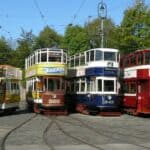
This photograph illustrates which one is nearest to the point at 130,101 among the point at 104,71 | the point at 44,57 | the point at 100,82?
the point at 100,82

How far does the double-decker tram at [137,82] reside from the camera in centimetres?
3562

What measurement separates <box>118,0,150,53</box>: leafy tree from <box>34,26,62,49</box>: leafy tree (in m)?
37.6

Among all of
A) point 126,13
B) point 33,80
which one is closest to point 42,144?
point 33,80

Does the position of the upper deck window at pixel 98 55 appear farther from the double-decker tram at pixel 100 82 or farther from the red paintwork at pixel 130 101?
the red paintwork at pixel 130 101

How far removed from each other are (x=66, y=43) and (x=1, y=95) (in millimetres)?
42185

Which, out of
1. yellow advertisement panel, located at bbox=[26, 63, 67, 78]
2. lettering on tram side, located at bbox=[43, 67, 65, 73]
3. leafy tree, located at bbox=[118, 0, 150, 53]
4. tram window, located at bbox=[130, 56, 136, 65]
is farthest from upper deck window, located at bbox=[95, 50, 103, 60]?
leafy tree, located at bbox=[118, 0, 150, 53]

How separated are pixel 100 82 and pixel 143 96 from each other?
3156mm

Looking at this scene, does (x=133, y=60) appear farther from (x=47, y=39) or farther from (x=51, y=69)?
(x=47, y=39)

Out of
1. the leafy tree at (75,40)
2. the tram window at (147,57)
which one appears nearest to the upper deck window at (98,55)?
the tram window at (147,57)

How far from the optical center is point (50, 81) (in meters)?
37.3

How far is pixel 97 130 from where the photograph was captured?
25.7 m

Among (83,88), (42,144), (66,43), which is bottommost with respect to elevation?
(42,144)

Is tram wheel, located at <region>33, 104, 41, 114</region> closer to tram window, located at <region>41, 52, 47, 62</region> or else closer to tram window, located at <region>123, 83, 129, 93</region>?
tram window, located at <region>41, 52, 47, 62</region>

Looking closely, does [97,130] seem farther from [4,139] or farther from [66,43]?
[66,43]
